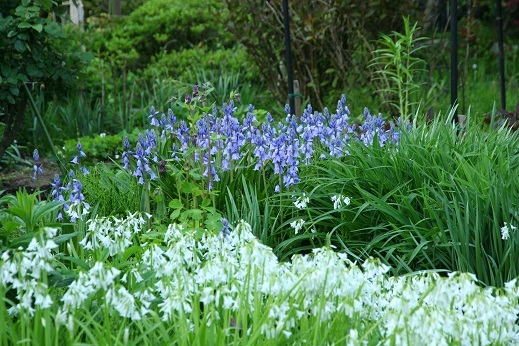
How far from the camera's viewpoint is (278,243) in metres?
4.20

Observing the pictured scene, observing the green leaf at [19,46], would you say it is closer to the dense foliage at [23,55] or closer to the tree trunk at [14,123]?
the dense foliage at [23,55]

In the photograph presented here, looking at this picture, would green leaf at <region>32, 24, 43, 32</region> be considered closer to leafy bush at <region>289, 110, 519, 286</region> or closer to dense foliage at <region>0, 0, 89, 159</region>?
dense foliage at <region>0, 0, 89, 159</region>

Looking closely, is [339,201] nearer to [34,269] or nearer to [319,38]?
[34,269]

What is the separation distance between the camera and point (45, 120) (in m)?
7.55

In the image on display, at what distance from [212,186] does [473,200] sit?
1.33m

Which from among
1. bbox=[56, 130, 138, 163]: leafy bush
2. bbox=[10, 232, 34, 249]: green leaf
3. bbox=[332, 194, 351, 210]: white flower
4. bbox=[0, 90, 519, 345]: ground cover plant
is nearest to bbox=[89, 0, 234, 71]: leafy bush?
bbox=[56, 130, 138, 163]: leafy bush

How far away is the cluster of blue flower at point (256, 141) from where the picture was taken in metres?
4.11

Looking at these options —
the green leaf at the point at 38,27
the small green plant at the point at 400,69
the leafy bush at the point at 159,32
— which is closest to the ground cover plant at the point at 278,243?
the small green plant at the point at 400,69

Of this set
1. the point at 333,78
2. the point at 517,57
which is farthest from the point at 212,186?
the point at 517,57

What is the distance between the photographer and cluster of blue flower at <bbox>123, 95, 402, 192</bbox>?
4109 mm

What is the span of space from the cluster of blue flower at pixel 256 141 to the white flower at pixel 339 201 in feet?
0.80

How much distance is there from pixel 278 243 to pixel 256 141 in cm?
54

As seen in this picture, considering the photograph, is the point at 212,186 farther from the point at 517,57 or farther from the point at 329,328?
the point at 517,57

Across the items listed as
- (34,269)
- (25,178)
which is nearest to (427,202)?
(34,269)
